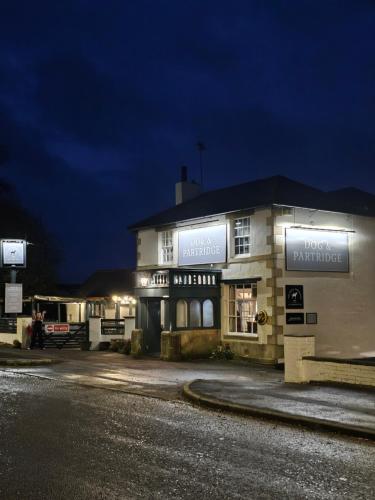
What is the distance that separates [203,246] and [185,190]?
20.5 ft

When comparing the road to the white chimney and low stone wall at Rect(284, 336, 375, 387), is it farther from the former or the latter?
the white chimney

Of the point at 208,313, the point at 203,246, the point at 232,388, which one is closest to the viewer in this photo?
the point at 232,388

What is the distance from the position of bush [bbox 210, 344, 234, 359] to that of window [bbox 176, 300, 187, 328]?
1445 mm

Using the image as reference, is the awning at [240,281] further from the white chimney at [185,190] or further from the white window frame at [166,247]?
the white chimney at [185,190]

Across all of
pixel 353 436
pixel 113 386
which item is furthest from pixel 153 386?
pixel 353 436

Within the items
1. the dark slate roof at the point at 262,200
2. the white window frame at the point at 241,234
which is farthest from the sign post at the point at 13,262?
the white window frame at the point at 241,234

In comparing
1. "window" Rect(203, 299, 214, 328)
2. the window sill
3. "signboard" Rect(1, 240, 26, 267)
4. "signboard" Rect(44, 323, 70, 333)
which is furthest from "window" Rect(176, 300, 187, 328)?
"signboard" Rect(1, 240, 26, 267)

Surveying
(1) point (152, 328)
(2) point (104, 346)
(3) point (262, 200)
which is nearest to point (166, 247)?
(1) point (152, 328)

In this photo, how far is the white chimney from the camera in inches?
1133

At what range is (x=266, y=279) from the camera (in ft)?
67.3

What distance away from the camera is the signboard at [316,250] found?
2058cm

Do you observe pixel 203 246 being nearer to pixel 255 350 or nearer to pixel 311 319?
pixel 255 350

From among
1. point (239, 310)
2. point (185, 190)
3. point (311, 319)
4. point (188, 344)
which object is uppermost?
point (185, 190)

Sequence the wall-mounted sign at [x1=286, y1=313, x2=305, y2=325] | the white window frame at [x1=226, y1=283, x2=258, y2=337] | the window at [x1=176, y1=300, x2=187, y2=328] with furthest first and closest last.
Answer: the window at [x1=176, y1=300, x2=187, y2=328]
the white window frame at [x1=226, y1=283, x2=258, y2=337]
the wall-mounted sign at [x1=286, y1=313, x2=305, y2=325]
